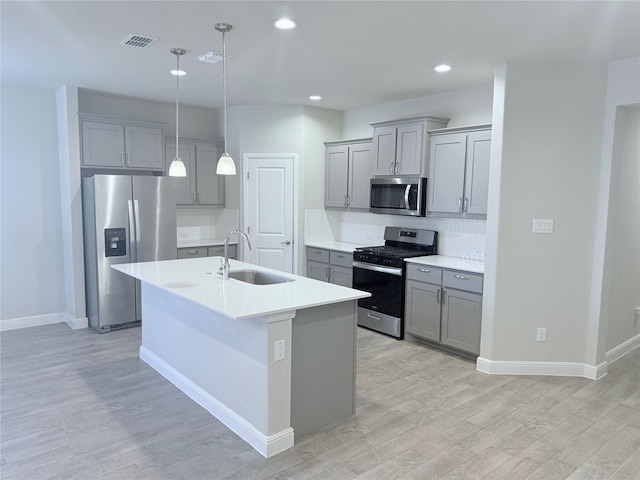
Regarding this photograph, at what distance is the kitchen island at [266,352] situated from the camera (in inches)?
109

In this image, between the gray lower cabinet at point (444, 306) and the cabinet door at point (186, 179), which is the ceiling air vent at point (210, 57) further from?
the gray lower cabinet at point (444, 306)

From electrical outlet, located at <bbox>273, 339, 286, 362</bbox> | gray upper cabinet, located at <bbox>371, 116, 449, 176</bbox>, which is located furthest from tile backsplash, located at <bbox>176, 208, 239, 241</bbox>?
electrical outlet, located at <bbox>273, 339, 286, 362</bbox>

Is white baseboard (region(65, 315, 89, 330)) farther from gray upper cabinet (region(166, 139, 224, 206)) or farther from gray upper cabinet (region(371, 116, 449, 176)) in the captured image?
gray upper cabinet (region(371, 116, 449, 176))

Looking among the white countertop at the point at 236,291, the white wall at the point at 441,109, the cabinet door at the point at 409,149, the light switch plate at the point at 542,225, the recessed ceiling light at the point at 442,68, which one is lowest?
the white countertop at the point at 236,291

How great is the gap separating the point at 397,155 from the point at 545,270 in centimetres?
206

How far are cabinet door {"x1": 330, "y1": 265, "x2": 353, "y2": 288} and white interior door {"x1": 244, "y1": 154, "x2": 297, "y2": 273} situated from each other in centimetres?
68

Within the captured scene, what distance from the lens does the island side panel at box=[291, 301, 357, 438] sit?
295 cm

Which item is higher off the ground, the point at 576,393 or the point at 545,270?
the point at 545,270

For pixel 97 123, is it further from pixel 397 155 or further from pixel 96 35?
pixel 397 155

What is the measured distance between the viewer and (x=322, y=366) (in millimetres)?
3084

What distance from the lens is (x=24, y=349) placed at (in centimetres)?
459

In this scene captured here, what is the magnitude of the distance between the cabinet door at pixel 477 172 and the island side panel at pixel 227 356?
2.59 metres

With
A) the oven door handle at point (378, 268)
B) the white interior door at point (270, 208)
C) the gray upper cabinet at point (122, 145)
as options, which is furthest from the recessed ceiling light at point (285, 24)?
the gray upper cabinet at point (122, 145)

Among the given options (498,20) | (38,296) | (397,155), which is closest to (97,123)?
(38,296)
